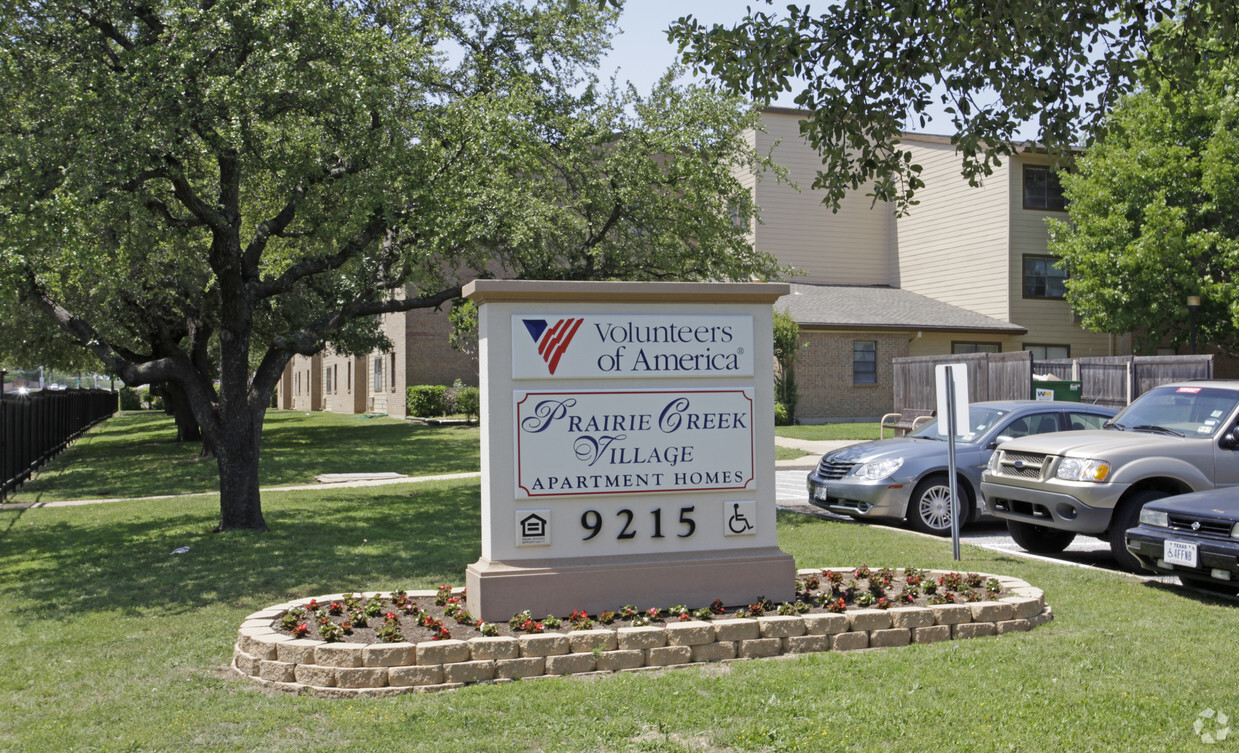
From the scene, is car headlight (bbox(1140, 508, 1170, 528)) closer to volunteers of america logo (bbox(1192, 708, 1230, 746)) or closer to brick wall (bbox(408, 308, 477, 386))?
volunteers of america logo (bbox(1192, 708, 1230, 746))

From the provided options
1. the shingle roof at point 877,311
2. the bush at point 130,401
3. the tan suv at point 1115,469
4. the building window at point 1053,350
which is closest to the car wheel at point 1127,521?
the tan suv at point 1115,469

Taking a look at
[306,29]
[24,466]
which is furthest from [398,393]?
[306,29]

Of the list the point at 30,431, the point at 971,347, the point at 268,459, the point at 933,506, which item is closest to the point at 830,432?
the point at 971,347

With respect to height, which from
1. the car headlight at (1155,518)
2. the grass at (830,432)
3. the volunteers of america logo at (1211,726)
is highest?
the car headlight at (1155,518)

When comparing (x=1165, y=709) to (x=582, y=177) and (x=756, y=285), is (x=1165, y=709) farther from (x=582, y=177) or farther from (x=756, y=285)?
(x=582, y=177)

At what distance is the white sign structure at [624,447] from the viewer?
6.80 m

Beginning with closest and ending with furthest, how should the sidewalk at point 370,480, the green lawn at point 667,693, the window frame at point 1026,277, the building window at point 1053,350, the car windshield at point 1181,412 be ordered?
1. the green lawn at point 667,693
2. the car windshield at point 1181,412
3. the sidewalk at point 370,480
4. the window frame at point 1026,277
5. the building window at point 1053,350

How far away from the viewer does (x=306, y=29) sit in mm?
11391

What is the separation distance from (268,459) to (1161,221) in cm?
2263

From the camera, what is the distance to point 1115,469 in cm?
947

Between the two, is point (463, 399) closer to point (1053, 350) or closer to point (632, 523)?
point (1053, 350)

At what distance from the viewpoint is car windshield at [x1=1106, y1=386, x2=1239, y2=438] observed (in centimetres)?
1006

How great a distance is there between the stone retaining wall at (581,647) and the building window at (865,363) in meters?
24.5

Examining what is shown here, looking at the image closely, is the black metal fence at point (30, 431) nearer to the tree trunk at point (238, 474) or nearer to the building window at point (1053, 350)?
the tree trunk at point (238, 474)
